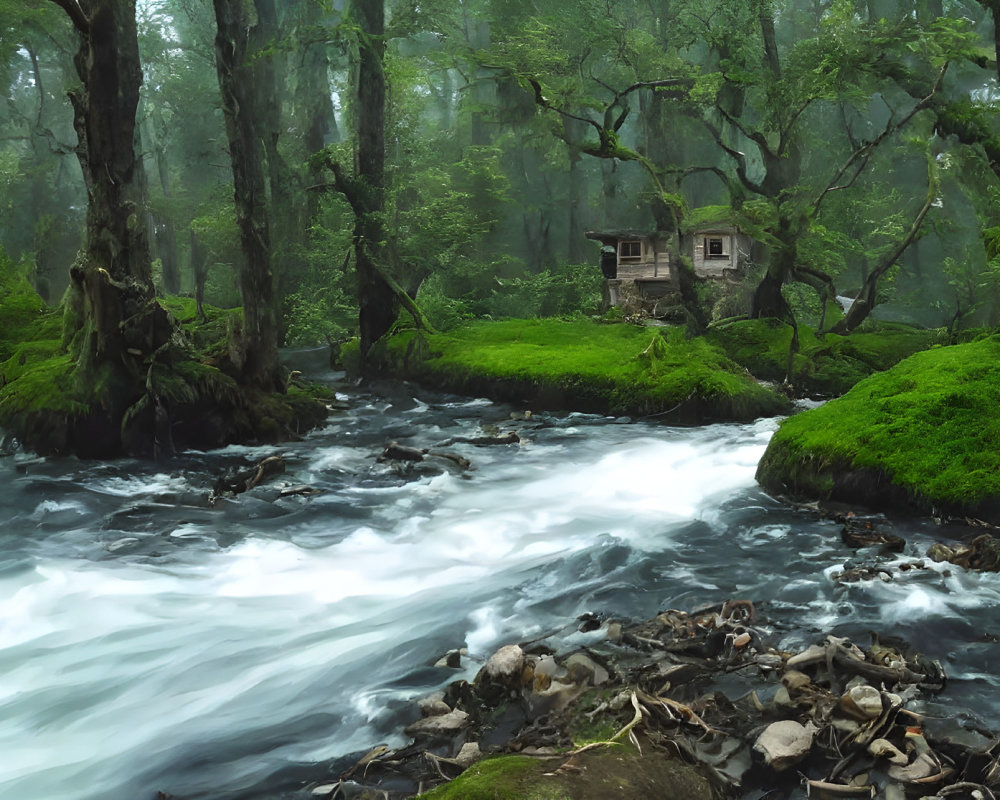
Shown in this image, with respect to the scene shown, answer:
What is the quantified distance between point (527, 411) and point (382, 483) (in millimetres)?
5746

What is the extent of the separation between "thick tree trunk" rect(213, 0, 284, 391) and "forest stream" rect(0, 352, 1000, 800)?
8.56ft

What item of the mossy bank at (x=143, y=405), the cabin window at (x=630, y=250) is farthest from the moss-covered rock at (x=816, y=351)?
the cabin window at (x=630, y=250)

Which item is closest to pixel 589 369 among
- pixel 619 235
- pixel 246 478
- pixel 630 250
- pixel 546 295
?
pixel 246 478

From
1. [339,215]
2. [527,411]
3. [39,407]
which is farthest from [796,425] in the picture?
[339,215]

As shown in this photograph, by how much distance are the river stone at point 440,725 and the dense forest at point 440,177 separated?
8984 millimetres

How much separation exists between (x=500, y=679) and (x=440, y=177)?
25.6 metres

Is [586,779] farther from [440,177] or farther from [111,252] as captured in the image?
[440,177]

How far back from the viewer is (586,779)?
3.38m

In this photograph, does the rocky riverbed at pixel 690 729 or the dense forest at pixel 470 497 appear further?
the dense forest at pixel 470 497

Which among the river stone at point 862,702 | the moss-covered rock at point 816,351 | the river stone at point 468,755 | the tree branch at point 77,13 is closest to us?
the river stone at point 468,755

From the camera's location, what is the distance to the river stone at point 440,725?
440 cm

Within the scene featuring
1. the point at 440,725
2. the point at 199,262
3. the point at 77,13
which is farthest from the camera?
the point at 199,262

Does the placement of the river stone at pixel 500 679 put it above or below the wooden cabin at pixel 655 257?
below

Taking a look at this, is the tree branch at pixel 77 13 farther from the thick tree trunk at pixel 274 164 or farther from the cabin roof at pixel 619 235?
the cabin roof at pixel 619 235
